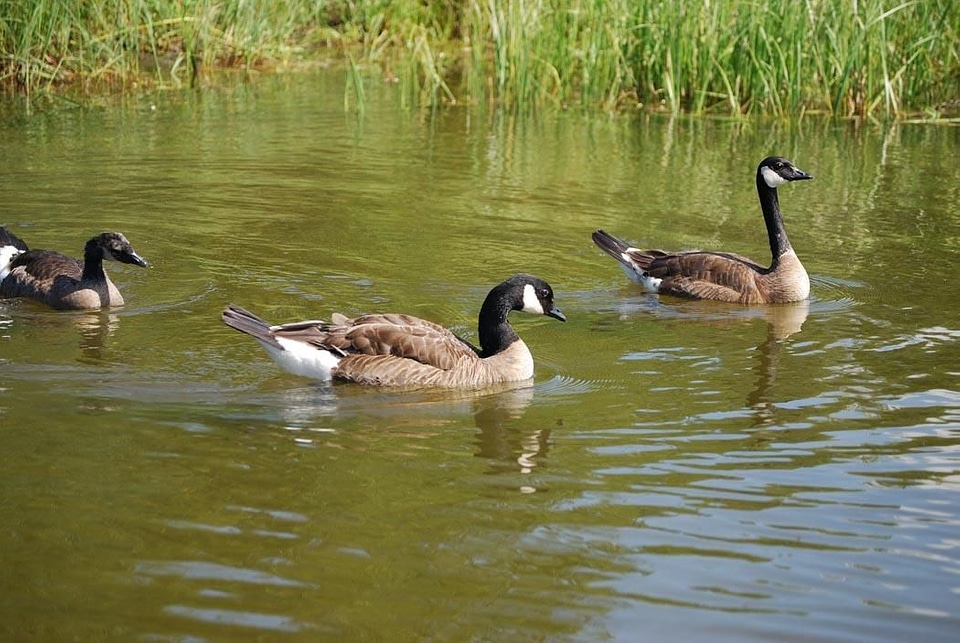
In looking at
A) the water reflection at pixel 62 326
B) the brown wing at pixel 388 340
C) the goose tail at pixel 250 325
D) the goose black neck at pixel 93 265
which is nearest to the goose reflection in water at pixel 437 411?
the brown wing at pixel 388 340

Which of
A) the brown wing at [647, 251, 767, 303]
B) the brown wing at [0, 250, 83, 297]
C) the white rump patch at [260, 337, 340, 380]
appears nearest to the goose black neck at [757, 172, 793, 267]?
the brown wing at [647, 251, 767, 303]

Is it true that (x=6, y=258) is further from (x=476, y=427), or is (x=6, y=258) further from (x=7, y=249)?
(x=476, y=427)

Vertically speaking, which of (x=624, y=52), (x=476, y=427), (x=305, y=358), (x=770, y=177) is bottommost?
(x=476, y=427)

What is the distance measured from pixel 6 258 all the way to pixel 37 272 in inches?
21.2

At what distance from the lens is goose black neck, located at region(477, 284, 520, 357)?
8984 millimetres

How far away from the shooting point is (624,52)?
19641 mm

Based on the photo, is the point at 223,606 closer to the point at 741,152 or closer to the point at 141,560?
the point at 141,560

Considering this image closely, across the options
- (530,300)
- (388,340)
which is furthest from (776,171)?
(388,340)

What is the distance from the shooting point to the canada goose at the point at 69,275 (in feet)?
34.3

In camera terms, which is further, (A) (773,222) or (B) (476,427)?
(A) (773,222)

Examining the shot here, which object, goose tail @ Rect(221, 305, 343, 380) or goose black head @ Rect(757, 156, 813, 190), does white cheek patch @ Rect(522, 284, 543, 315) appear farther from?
goose black head @ Rect(757, 156, 813, 190)

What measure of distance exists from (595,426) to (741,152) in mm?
10474

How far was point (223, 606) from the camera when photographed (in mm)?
5184

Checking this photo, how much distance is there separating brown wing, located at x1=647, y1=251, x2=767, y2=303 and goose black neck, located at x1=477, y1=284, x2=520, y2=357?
2.90 meters
